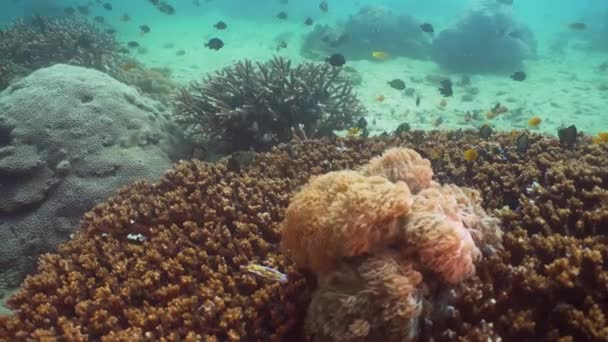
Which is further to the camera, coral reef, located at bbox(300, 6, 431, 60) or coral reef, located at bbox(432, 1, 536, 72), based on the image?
coral reef, located at bbox(300, 6, 431, 60)

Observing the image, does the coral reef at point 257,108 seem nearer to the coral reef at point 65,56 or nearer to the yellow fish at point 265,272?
the yellow fish at point 265,272

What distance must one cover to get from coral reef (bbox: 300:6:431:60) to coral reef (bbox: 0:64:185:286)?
15930mm

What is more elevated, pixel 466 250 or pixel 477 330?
pixel 466 250

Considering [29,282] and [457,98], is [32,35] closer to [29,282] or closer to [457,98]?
[29,282]

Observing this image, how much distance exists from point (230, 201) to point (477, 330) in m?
2.60

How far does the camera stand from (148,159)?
6070 millimetres

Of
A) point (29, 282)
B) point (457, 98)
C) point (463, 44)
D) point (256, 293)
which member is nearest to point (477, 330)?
point (256, 293)

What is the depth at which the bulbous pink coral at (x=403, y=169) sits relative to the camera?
9.74 ft

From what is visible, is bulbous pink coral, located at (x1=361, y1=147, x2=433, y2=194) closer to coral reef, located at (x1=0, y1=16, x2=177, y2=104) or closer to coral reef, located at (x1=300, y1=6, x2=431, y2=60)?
coral reef, located at (x1=0, y1=16, x2=177, y2=104)

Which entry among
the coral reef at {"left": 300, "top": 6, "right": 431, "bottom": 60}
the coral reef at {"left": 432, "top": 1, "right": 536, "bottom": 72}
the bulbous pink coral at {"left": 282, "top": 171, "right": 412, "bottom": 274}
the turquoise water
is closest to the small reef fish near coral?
the bulbous pink coral at {"left": 282, "top": 171, "right": 412, "bottom": 274}

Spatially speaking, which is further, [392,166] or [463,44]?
[463,44]

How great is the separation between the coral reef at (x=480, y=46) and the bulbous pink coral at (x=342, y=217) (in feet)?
63.7

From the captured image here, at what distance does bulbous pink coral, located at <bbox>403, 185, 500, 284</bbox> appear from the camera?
236 centimetres

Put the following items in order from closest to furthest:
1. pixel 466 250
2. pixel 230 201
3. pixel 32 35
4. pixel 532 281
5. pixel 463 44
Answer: pixel 466 250 → pixel 532 281 → pixel 230 201 → pixel 32 35 → pixel 463 44
